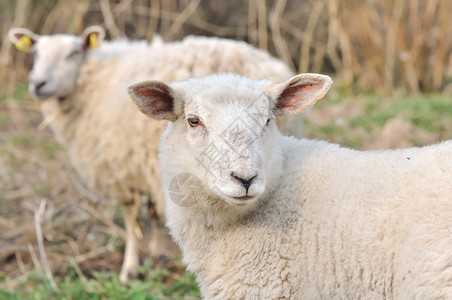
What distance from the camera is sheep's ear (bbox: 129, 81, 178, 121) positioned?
244cm

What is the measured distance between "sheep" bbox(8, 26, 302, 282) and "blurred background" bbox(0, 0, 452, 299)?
2.17 ft

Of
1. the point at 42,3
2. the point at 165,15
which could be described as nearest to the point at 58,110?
A: the point at 165,15

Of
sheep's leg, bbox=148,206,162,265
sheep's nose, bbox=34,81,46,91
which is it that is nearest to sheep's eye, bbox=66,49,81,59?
sheep's nose, bbox=34,81,46,91

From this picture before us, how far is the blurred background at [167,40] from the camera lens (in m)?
4.55

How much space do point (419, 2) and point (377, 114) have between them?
Answer: 1.87 meters

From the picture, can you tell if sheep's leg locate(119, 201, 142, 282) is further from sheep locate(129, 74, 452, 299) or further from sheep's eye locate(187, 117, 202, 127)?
sheep's eye locate(187, 117, 202, 127)

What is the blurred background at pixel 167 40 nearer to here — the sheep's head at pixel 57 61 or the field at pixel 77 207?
the field at pixel 77 207

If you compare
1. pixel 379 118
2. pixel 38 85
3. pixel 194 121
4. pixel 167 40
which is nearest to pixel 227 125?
pixel 194 121

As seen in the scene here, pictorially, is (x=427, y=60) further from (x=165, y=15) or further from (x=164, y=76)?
(x=164, y=76)

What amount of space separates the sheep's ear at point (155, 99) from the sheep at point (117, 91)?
1.41 metres

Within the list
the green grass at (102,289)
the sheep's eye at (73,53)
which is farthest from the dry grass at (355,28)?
the green grass at (102,289)

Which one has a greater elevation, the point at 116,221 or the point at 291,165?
the point at 291,165

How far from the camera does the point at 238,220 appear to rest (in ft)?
7.82

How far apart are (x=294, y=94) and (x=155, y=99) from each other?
659mm
